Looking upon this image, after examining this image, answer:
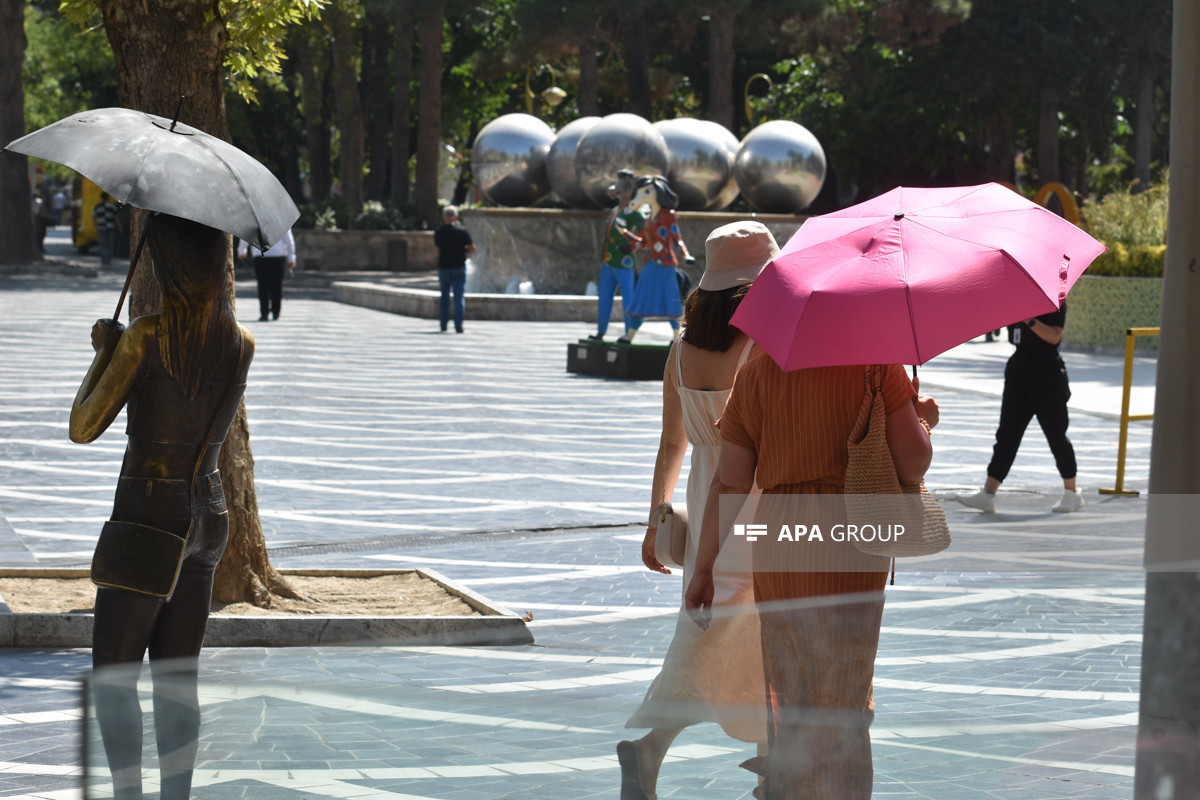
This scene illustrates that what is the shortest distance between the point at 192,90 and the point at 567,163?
68.7 ft

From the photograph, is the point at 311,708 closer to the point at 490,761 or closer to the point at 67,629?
the point at 490,761

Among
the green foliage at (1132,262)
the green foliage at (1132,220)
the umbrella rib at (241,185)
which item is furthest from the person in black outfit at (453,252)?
the umbrella rib at (241,185)

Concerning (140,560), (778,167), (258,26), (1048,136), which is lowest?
(140,560)

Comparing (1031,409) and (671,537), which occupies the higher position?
(671,537)

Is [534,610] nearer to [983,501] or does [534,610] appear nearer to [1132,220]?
[983,501]

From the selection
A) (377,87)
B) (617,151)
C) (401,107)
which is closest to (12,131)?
(401,107)

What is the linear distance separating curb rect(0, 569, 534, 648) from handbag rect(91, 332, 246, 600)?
2.42 m

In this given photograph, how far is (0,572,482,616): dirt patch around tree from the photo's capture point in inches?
276

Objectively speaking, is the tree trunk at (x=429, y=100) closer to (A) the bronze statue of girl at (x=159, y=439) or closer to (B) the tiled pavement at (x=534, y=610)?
(B) the tiled pavement at (x=534, y=610)

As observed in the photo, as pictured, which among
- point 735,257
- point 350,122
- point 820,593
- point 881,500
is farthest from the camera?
point 350,122

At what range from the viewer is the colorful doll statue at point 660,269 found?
1678cm

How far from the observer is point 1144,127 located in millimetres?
39094

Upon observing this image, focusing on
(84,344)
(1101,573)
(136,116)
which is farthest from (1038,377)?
(84,344)

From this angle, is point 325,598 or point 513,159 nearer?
point 325,598
